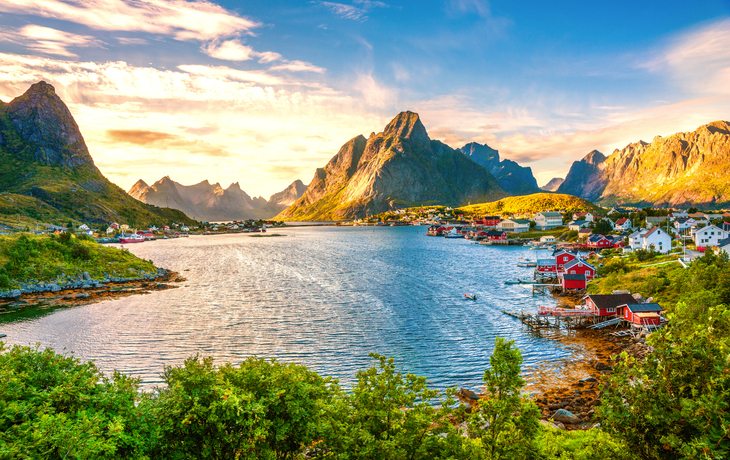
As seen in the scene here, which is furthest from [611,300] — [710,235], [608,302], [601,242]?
[601,242]

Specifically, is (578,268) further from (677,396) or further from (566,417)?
(677,396)

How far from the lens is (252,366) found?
17297mm

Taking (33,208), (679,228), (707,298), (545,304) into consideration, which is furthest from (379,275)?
(33,208)

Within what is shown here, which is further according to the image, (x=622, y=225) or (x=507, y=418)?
(x=622, y=225)

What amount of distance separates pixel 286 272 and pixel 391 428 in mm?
92371

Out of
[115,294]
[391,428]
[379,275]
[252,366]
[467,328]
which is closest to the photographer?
[391,428]

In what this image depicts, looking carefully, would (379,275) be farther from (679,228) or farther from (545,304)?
(679,228)

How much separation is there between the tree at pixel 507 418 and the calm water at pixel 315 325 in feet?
73.7

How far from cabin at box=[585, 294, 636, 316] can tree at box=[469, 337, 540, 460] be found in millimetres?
48393

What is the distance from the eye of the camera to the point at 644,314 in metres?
48.5

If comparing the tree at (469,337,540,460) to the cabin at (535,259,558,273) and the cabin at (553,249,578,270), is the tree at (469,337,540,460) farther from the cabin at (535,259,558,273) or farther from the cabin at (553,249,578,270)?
the cabin at (553,249,578,270)

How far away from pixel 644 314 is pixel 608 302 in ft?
20.3

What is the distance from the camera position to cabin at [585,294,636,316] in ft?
177

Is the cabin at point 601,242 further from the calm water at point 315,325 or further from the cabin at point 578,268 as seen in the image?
the cabin at point 578,268
